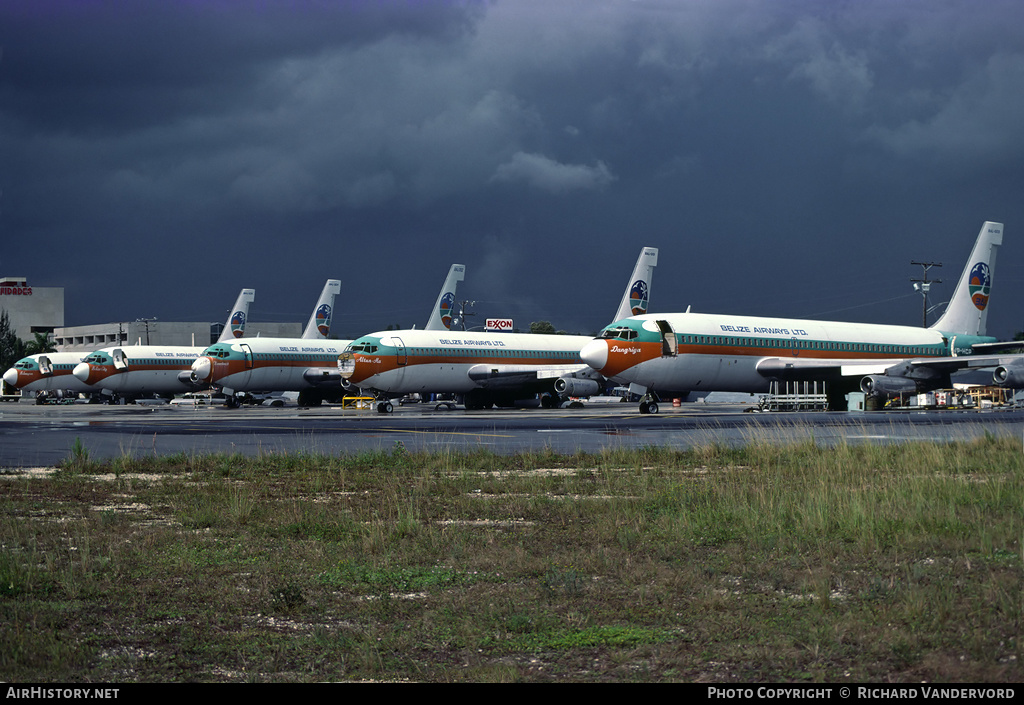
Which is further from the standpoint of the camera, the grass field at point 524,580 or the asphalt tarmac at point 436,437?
the asphalt tarmac at point 436,437

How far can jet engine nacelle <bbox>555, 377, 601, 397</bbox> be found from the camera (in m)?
54.1

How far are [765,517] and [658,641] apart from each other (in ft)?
14.6

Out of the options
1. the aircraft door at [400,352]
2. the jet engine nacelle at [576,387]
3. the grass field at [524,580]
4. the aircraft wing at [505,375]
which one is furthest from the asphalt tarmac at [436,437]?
the aircraft wing at [505,375]

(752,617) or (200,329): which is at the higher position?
(200,329)

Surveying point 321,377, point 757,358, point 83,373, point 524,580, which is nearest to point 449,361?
point 321,377

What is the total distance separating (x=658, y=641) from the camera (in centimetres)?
567

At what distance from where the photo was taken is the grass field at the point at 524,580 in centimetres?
535

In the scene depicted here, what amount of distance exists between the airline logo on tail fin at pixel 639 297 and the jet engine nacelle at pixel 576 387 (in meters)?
9.82

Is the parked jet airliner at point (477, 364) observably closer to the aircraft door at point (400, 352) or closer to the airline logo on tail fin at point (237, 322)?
the aircraft door at point (400, 352)

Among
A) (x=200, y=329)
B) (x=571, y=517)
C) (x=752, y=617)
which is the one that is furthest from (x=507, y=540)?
(x=200, y=329)

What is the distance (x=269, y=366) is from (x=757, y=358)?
3574cm

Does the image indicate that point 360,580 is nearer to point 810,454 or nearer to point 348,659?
point 348,659

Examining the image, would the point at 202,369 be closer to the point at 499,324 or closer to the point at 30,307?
the point at 499,324

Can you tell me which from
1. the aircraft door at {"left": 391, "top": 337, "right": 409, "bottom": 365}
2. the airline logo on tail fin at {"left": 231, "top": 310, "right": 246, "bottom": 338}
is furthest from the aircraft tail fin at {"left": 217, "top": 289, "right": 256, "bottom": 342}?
the aircraft door at {"left": 391, "top": 337, "right": 409, "bottom": 365}
